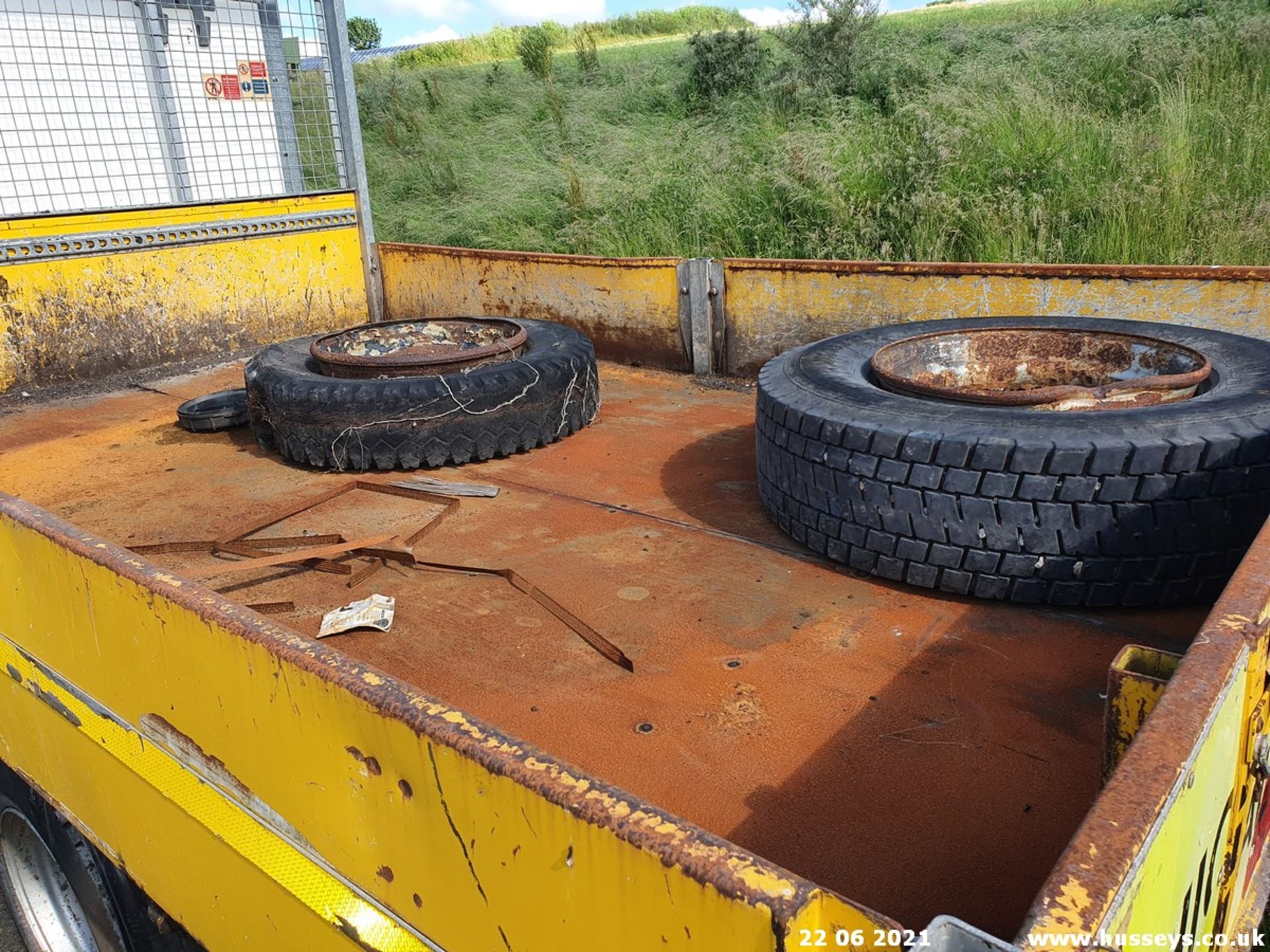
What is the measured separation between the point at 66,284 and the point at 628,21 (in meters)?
31.3

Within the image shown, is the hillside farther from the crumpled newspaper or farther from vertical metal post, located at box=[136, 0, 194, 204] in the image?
the crumpled newspaper

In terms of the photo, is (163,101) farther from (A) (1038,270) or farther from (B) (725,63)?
(B) (725,63)

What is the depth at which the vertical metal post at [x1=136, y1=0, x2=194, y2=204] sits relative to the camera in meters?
6.52

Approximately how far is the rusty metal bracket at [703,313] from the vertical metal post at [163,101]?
4415 mm

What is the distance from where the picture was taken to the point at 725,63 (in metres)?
12.8

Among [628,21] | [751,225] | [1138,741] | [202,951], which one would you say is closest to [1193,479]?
[1138,741]

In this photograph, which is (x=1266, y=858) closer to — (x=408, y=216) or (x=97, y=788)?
(x=97, y=788)

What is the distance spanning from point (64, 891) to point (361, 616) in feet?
3.10

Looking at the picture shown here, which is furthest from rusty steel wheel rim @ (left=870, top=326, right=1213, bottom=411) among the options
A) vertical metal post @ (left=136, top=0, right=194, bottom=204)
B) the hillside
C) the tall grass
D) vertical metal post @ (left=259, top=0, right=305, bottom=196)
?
the tall grass

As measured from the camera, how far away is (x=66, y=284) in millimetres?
4227

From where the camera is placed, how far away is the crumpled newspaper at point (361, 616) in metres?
1.87

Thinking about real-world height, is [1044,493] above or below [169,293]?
below

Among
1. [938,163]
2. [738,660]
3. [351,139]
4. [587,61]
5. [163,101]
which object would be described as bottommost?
[738,660]

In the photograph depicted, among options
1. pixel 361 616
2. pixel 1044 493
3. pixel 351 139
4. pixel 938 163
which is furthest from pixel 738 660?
pixel 938 163
